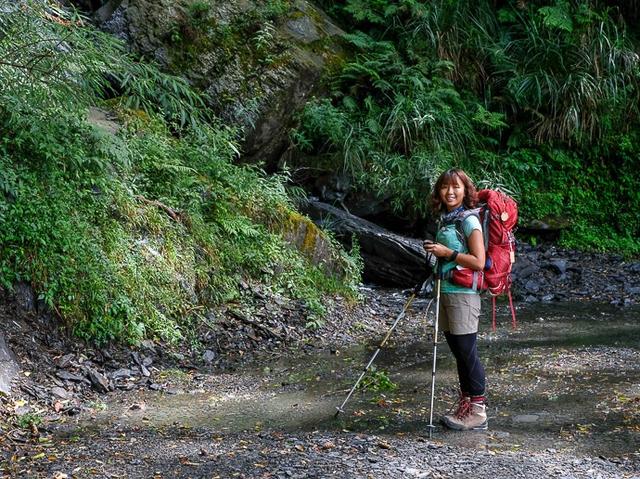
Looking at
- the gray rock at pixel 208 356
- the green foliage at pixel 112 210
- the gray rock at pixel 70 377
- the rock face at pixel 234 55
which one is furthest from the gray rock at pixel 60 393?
the rock face at pixel 234 55

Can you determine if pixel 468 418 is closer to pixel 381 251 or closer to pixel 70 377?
pixel 70 377

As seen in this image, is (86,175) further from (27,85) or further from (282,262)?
(282,262)

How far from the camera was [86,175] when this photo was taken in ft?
23.5

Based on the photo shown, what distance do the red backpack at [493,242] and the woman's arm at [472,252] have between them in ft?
0.25

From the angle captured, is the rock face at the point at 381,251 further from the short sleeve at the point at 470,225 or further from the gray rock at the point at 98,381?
the short sleeve at the point at 470,225

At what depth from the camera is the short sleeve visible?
491 centimetres

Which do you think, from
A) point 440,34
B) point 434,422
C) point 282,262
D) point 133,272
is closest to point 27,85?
point 133,272

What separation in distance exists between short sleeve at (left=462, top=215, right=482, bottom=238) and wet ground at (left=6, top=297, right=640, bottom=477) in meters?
1.40

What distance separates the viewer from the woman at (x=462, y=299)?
493 centimetres

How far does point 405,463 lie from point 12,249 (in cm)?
391

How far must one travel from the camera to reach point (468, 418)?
4965 millimetres

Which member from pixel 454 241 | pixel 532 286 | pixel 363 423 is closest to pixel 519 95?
pixel 532 286

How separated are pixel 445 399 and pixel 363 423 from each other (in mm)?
942

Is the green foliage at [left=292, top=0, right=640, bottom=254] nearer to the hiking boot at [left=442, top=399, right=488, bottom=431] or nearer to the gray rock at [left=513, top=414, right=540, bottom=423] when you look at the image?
the gray rock at [left=513, top=414, right=540, bottom=423]
